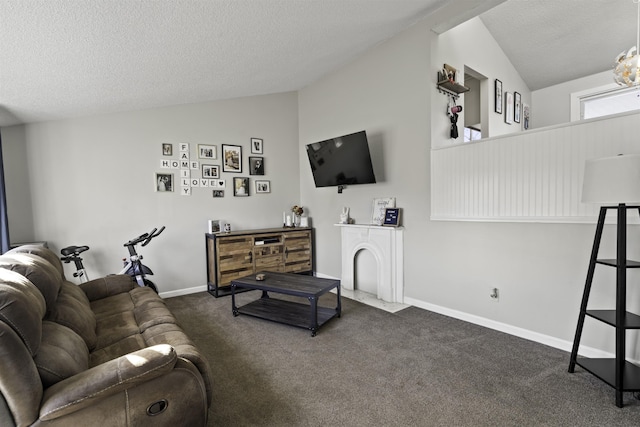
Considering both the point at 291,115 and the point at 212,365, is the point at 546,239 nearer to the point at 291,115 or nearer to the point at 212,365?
the point at 212,365

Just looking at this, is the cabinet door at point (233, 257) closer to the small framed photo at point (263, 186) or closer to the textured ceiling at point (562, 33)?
the small framed photo at point (263, 186)

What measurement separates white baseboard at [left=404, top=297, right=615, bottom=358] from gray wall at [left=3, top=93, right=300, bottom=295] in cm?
279

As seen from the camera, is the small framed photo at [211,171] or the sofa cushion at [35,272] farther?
the small framed photo at [211,171]

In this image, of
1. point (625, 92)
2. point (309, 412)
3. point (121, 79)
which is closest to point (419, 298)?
point (309, 412)

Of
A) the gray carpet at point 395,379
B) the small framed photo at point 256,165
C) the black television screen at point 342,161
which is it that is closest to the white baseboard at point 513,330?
the gray carpet at point 395,379

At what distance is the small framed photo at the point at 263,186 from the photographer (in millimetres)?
4957

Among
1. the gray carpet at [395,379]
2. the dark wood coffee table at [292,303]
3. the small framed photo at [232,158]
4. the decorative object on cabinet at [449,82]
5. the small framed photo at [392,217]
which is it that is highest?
the decorative object on cabinet at [449,82]

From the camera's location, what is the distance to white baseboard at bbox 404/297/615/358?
8.09ft

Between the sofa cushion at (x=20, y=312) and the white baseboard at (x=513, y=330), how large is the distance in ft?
10.9

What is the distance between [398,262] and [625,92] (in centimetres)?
435

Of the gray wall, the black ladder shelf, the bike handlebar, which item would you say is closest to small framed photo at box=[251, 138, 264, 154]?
the gray wall

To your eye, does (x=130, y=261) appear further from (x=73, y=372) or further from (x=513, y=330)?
(x=513, y=330)

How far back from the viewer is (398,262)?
12.5 ft

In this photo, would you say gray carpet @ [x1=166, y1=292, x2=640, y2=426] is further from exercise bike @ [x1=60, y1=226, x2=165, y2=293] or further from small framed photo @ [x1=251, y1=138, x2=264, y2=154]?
small framed photo @ [x1=251, y1=138, x2=264, y2=154]
